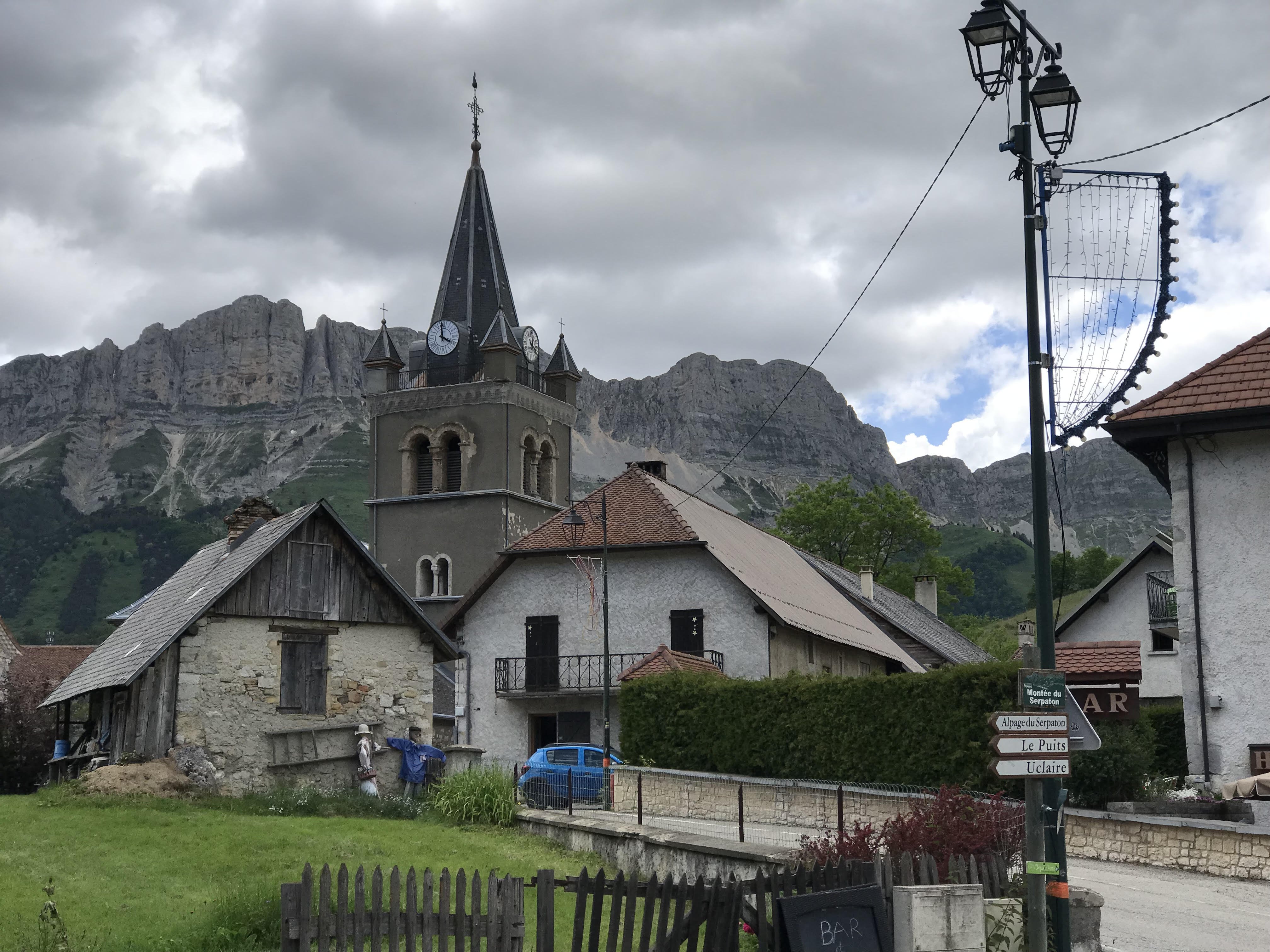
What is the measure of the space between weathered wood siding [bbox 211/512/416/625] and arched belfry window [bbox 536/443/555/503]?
110 ft

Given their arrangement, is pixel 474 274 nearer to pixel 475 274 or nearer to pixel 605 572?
pixel 475 274

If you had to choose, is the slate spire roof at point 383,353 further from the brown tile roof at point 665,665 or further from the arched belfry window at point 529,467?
the brown tile roof at point 665,665

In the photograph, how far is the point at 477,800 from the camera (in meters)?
21.0

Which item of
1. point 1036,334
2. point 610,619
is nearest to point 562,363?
point 610,619

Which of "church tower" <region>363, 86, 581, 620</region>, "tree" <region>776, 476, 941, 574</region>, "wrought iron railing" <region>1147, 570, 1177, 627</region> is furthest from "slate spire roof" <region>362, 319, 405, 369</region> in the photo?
"wrought iron railing" <region>1147, 570, 1177, 627</region>

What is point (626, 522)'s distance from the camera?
35.6m

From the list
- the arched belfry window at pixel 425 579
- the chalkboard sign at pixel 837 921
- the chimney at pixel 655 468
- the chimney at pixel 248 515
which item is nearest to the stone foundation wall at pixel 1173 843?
the chalkboard sign at pixel 837 921

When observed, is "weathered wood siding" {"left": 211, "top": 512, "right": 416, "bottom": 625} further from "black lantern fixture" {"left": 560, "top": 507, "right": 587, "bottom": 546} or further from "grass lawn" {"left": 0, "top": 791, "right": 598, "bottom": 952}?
"black lantern fixture" {"left": 560, "top": 507, "right": 587, "bottom": 546}

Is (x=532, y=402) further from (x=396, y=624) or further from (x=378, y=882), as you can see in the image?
(x=378, y=882)

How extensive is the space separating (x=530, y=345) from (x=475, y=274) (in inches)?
176

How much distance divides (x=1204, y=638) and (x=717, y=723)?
344 inches

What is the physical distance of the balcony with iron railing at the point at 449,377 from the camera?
59844mm

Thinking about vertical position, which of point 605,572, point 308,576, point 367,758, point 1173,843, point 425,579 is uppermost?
point 425,579

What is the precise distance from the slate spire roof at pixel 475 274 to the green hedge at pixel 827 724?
36.3 metres
